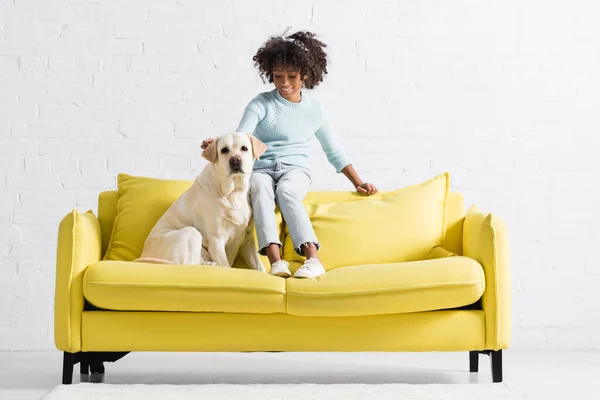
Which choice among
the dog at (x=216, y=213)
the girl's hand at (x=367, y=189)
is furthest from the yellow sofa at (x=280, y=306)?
the girl's hand at (x=367, y=189)

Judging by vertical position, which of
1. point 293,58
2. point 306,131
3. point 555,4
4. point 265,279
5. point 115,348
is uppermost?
point 555,4

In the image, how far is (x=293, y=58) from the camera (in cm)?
371

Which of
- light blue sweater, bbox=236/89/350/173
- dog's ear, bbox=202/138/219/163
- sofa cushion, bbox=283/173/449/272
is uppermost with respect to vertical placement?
light blue sweater, bbox=236/89/350/173

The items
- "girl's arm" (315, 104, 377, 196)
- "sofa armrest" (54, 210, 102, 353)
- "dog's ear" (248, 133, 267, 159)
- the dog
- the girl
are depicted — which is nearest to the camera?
"sofa armrest" (54, 210, 102, 353)

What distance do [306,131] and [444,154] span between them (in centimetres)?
99

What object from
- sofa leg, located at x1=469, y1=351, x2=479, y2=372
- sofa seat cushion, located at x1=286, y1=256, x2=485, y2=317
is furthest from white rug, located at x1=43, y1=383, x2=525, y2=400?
sofa leg, located at x1=469, y1=351, x2=479, y2=372

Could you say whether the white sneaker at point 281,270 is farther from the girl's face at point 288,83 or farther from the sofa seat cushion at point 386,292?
the girl's face at point 288,83

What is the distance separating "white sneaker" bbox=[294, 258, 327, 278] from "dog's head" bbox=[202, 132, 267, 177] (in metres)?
0.47

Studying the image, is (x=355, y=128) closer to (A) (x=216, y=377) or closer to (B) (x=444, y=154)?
(B) (x=444, y=154)

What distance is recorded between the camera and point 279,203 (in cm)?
347

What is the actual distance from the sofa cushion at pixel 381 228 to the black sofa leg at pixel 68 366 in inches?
37.1

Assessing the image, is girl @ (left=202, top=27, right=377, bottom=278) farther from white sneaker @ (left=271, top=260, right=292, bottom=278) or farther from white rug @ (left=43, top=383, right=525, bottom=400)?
white rug @ (left=43, top=383, right=525, bottom=400)

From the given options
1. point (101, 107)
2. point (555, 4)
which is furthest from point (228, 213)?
point (555, 4)

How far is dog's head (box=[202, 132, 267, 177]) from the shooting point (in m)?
3.29
